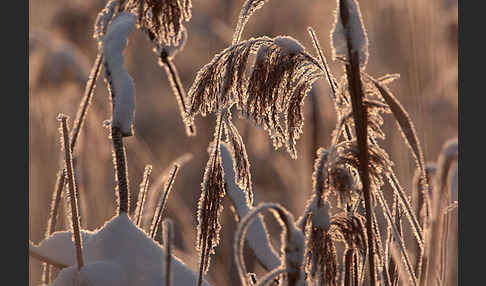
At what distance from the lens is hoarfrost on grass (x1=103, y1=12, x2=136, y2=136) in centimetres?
124

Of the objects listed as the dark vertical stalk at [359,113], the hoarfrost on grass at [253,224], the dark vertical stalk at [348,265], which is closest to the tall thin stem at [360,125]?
the dark vertical stalk at [359,113]

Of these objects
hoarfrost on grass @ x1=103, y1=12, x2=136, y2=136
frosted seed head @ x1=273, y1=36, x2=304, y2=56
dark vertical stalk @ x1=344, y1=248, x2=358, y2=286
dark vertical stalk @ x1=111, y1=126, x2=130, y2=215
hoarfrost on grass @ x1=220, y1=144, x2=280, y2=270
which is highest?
frosted seed head @ x1=273, y1=36, x2=304, y2=56

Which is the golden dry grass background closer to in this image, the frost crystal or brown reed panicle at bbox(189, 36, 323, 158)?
brown reed panicle at bbox(189, 36, 323, 158)

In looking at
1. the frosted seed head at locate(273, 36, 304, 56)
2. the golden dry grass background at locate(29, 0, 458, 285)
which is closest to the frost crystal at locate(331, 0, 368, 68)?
the frosted seed head at locate(273, 36, 304, 56)

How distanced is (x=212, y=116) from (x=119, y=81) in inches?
95.1

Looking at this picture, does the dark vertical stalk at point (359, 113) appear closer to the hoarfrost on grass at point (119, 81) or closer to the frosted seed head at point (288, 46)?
the frosted seed head at point (288, 46)

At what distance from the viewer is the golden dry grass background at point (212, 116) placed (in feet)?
7.51

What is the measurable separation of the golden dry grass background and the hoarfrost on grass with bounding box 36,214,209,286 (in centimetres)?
41

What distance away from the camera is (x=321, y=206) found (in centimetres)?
117

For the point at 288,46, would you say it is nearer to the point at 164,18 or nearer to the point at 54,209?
the point at 164,18

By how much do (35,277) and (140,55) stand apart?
256 centimetres

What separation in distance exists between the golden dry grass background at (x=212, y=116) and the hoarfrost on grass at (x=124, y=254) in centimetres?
41

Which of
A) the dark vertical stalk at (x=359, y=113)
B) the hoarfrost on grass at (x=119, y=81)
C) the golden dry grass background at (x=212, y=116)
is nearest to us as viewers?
the dark vertical stalk at (x=359, y=113)

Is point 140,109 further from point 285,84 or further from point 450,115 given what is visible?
point 285,84
